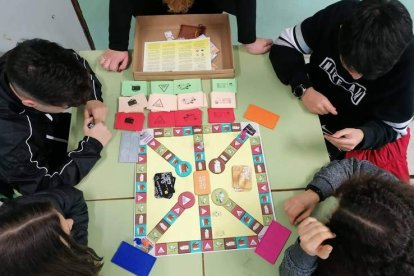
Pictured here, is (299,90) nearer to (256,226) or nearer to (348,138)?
(348,138)

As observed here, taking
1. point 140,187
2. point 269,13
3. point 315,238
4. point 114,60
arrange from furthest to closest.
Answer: point 269,13 → point 114,60 → point 140,187 → point 315,238

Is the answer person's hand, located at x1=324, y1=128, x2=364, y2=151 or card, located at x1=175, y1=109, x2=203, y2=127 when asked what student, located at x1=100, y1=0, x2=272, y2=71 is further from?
person's hand, located at x1=324, y1=128, x2=364, y2=151

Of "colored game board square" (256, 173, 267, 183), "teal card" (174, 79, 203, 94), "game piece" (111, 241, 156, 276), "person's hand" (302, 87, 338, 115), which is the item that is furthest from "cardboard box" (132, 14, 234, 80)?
"game piece" (111, 241, 156, 276)

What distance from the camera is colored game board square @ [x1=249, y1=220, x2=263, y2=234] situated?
1042mm

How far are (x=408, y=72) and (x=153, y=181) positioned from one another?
2.80ft

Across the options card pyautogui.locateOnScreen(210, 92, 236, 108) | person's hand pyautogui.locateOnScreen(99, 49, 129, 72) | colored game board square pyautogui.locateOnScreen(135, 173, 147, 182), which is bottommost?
colored game board square pyautogui.locateOnScreen(135, 173, 147, 182)

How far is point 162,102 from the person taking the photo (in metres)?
1.26

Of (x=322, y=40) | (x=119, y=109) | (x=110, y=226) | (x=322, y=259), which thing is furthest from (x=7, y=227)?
(x=322, y=40)

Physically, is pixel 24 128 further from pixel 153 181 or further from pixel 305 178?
pixel 305 178

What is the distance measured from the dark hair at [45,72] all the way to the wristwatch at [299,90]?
707 millimetres

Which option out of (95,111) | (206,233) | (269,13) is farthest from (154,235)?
(269,13)

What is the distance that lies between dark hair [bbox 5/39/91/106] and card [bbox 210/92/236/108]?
1.43 feet

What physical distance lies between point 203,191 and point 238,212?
0.12 m

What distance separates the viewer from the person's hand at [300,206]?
1.05 meters
